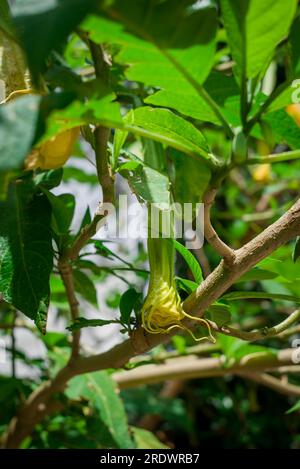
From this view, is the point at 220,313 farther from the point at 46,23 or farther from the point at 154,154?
the point at 46,23

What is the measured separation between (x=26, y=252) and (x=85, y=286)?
0.19 metres

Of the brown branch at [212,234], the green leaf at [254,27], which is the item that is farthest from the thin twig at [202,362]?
the green leaf at [254,27]

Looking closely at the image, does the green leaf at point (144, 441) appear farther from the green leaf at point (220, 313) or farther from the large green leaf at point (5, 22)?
the large green leaf at point (5, 22)

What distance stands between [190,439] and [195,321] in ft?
3.10

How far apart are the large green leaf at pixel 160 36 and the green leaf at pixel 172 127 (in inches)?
1.4

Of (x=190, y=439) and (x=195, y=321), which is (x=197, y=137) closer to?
(x=195, y=321)

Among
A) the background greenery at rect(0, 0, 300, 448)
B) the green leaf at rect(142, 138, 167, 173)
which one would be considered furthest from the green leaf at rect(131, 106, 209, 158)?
the green leaf at rect(142, 138, 167, 173)

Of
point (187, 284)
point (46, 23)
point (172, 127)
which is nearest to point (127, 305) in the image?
point (187, 284)

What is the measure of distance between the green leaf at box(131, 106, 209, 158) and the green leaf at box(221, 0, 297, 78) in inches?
1.8

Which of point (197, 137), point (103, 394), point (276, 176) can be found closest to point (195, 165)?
point (197, 137)

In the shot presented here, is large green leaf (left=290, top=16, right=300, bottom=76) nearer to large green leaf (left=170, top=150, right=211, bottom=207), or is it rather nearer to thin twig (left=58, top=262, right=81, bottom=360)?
large green leaf (left=170, top=150, right=211, bottom=207)

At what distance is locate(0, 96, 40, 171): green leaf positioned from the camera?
219 millimetres

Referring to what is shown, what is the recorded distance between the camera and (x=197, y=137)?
0.32m

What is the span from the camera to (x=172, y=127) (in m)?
0.33
